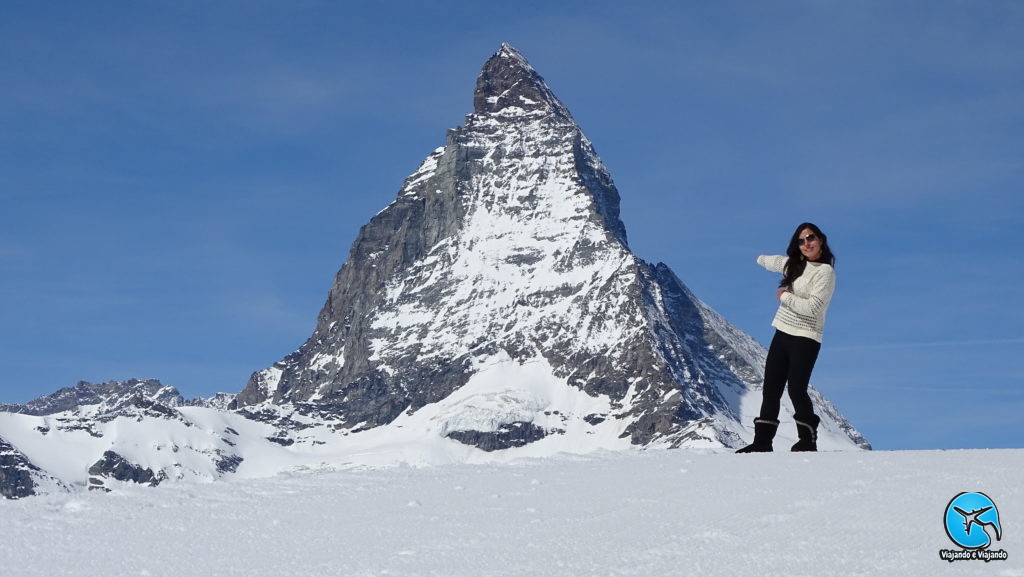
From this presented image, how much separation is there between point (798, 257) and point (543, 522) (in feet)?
16.3

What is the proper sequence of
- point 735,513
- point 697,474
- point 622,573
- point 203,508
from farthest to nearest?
point 697,474 < point 203,508 < point 735,513 < point 622,573

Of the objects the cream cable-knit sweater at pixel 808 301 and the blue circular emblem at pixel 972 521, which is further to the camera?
the cream cable-knit sweater at pixel 808 301

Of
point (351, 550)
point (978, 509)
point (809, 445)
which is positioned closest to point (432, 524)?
point (351, 550)

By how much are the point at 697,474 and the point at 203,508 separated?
Answer: 13.5 ft

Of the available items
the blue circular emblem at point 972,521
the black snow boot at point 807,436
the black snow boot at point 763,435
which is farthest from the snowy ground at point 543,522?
the black snow boot at point 807,436

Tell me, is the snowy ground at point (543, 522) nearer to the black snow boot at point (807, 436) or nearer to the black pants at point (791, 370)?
the black pants at point (791, 370)

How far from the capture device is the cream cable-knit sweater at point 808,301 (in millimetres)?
12609

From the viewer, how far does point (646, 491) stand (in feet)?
33.9

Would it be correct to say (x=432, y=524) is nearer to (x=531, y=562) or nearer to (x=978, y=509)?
(x=531, y=562)

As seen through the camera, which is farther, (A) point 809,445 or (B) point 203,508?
(A) point 809,445

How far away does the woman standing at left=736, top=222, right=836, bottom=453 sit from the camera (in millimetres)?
12672

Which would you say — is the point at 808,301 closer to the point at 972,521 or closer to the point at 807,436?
the point at 807,436

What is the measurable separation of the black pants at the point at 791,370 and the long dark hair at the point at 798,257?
566 millimetres

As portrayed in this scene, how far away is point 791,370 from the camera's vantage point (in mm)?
12930
